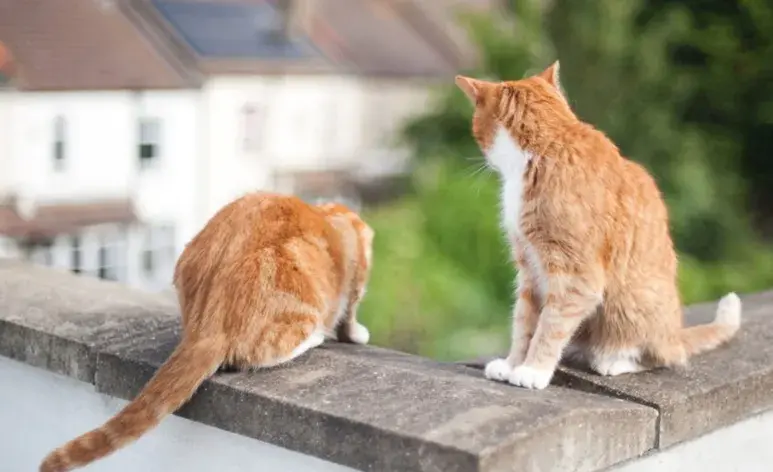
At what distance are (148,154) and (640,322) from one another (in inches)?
57.4

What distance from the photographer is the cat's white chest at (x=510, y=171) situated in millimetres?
1258

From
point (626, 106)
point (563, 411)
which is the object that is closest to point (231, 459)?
point (563, 411)

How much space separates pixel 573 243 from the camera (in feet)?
3.96

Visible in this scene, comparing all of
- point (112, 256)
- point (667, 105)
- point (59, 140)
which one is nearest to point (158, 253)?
point (112, 256)

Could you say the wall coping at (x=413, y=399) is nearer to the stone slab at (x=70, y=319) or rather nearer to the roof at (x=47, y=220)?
the stone slab at (x=70, y=319)

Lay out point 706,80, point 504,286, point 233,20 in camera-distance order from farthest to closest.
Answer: point 706,80 < point 504,286 < point 233,20

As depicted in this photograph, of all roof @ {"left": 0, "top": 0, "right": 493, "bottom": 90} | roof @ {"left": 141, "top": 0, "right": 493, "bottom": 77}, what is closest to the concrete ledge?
roof @ {"left": 0, "top": 0, "right": 493, "bottom": 90}

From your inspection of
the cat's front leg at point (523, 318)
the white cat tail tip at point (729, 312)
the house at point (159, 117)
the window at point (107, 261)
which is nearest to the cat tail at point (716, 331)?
the white cat tail tip at point (729, 312)

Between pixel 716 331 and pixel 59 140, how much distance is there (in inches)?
59.0

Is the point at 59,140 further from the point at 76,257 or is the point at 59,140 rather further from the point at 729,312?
the point at 729,312

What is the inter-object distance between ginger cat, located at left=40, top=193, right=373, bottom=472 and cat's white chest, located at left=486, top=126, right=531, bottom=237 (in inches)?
10.8

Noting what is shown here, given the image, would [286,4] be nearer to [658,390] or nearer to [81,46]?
[81,46]

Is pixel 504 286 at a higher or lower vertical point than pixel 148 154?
lower

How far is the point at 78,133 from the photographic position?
2.23 metres
